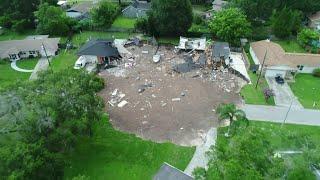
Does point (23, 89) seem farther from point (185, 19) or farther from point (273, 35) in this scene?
point (273, 35)

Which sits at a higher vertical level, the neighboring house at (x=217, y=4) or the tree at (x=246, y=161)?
the tree at (x=246, y=161)

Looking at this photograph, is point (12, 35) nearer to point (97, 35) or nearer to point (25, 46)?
point (25, 46)

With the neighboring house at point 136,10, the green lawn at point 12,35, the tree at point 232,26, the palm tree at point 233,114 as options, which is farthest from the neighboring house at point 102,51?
the palm tree at point 233,114

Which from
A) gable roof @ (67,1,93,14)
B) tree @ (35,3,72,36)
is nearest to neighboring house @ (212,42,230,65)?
tree @ (35,3,72,36)

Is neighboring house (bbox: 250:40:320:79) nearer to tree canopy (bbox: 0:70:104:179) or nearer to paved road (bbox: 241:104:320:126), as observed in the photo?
paved road (bbox: 241:104:320:126)

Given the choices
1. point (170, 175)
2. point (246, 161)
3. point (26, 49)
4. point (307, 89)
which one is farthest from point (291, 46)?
point (26, 49)

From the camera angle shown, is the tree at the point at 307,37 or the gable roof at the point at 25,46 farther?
the tree at the point at 307,37

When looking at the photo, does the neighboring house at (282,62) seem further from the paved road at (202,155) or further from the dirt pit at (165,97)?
the paved road at (202,155)

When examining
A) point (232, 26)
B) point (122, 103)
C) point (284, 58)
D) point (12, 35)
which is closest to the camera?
point (122, 103)
